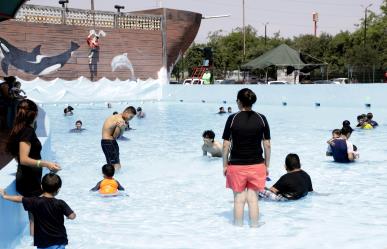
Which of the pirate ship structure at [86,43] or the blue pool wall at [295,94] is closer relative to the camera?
the blue pool wall at [295,94]

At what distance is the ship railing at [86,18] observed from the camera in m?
33.7

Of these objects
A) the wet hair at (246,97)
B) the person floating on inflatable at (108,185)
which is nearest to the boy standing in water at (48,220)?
the wet hair at (246,97)

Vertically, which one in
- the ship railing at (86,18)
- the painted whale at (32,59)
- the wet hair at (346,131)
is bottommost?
the wet hair at (346,131)

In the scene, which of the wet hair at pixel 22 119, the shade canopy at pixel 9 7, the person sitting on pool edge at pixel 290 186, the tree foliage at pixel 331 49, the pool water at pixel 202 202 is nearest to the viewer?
the wet hair at pixel 22 119

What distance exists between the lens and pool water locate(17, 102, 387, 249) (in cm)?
608

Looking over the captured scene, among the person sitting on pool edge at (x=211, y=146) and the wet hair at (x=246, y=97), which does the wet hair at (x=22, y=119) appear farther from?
the person sitting on pool edge at (x=211, y=146)

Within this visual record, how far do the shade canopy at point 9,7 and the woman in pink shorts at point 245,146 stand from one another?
533 cm

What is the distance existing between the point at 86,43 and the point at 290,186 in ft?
96.4

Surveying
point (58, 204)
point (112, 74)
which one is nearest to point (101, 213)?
point (58, 204)

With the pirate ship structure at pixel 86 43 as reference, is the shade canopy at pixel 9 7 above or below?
below

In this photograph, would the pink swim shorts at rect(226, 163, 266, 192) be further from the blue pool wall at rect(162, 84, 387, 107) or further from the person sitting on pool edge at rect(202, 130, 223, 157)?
the blue pool wall at rect(162, 84, 387, 107)

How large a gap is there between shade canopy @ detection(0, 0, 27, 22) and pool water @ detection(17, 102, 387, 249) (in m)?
3.11

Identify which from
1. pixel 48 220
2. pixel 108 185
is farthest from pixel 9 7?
pixel 48 220

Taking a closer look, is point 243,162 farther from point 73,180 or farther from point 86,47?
point 86,47
